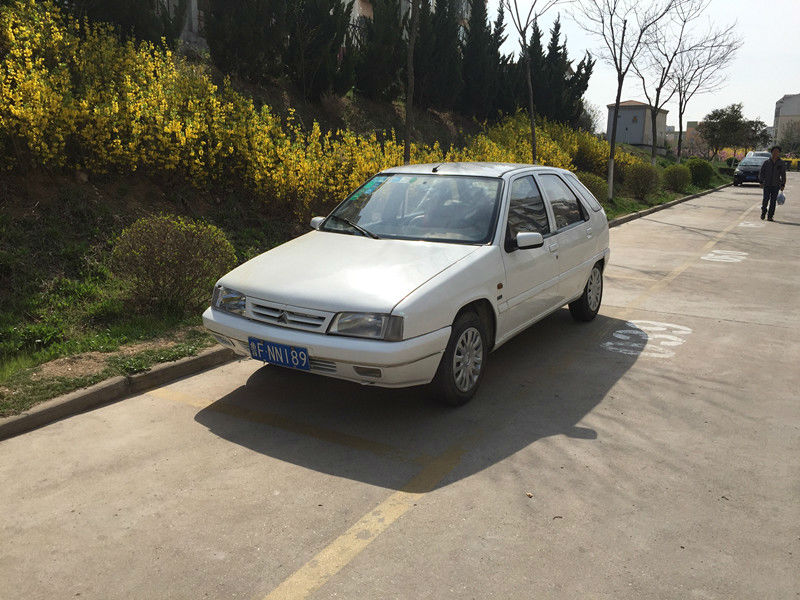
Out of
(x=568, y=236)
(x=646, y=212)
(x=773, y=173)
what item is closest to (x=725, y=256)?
(x=773, y=173)

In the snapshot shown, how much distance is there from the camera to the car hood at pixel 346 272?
14.2ft

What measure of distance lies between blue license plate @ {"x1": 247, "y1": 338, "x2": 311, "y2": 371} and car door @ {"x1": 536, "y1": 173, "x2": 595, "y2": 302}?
2.52 metres

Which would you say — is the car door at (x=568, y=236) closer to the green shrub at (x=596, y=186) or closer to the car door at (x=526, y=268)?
the car door at (x=526, y=268)

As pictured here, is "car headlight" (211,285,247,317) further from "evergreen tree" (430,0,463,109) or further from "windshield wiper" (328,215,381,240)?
"evergreen tree" (430,0,463,109)

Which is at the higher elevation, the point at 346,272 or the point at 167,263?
the point at 346,272

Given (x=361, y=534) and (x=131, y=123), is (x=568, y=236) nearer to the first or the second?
(x=361, y=534)

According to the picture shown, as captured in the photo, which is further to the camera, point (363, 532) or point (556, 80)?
point (556, 80)

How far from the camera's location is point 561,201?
6414mm

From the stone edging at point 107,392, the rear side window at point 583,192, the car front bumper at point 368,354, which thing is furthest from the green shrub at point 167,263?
the rear side window at point 583,192

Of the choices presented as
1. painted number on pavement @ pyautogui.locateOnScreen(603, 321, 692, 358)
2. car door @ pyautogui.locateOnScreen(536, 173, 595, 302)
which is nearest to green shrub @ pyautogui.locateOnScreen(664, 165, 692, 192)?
painted number on pavement @ pyautogui.locateOnScreen(603, 321, 692, 358)

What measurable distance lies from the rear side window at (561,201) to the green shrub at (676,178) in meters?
21.6

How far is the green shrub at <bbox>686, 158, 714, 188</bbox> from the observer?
102 ft

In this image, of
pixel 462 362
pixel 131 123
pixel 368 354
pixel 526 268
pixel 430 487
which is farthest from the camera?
pixel 131 123

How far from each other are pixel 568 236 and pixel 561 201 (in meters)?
0.37
